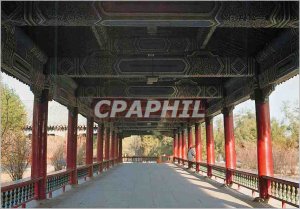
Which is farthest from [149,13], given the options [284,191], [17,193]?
[284,191]

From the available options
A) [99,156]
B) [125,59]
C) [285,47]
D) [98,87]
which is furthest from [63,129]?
[285,47]

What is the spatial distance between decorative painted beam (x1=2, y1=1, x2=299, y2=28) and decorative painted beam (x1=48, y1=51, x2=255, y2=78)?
13.6ft

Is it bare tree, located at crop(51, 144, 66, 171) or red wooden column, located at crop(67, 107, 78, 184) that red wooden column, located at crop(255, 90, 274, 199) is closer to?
red wooden column, located at crop(67, 107, 78, 184)

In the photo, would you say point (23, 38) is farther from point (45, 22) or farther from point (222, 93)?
point (222, 93)

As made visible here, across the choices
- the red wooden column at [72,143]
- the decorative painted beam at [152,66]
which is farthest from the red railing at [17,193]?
the red wooden column at [72,143]

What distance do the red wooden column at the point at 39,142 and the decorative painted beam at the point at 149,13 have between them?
4.75 m

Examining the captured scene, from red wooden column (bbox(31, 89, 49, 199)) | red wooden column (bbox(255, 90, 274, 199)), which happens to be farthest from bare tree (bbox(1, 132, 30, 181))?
red wooden column (bbox(255, 90, 274, 199))

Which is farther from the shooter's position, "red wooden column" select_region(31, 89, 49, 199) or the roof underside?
"red wooden column" select_region(31, 89, 49, 199)

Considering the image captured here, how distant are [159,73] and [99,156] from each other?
15238 mm

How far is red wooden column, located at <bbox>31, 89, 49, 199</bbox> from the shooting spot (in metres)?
10.5

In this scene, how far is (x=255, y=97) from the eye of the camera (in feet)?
36.6

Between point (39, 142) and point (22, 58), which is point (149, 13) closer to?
point (22, 58)

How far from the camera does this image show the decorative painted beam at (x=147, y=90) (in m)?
14.5

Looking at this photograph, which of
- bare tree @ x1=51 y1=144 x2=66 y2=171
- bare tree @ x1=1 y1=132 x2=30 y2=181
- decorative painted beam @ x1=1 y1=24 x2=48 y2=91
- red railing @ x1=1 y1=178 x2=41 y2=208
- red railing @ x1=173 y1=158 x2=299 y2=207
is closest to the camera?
decorative painted beam @ x1=1 y1=24 x2=48 y2=91
